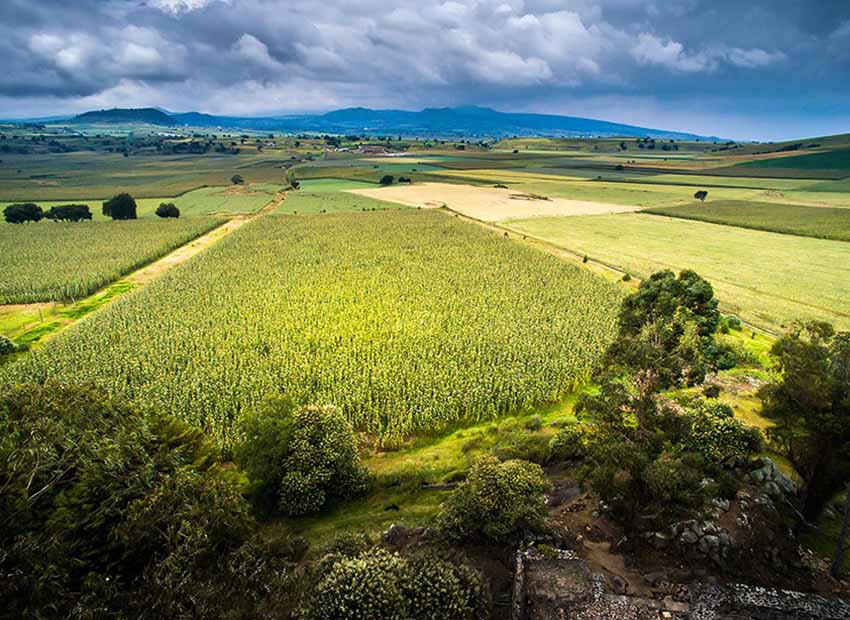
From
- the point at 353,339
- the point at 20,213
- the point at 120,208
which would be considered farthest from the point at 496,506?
the point at 20,213

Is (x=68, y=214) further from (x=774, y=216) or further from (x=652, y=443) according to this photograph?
(x=774, y=216)

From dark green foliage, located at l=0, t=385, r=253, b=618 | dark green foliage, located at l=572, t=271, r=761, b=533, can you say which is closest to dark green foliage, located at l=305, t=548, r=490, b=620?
dark green foliage, located at l=0, t=385, r=253, b=618

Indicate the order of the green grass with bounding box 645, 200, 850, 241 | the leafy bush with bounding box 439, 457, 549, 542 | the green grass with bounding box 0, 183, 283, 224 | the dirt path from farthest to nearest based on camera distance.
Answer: the green grass with bounding box 0, 183, 283, 224
the green grass with bounding box 645, 200, 850, 241
the dirt path
the leafy bush with bounding box 439, 457, 549, 542

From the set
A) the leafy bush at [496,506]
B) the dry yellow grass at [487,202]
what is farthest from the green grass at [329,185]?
the leafy bush at [496,506]

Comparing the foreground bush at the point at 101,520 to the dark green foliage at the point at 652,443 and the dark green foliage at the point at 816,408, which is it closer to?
the dark green foliage at the point at 652,443

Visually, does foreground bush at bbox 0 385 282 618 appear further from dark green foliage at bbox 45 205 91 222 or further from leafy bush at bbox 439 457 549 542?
dark green foliage at bbox 45 205 91 222

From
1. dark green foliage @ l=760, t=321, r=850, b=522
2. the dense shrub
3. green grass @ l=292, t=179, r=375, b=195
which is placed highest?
green grass @ l=292, t=179, r=375, b=195

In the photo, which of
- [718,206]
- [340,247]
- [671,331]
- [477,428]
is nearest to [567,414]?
[477,428]

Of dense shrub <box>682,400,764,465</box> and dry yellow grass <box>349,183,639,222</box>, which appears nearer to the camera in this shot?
dense shrub <box>682,400,764,465</box>
